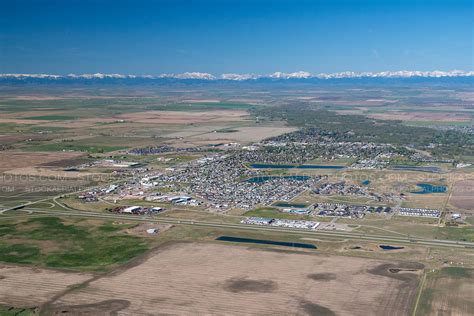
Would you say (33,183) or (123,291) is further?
(33,183)

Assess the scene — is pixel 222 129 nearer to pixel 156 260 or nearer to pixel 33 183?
pixel 33 183

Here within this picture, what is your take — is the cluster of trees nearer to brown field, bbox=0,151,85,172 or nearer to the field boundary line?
brown field, bbox=0,151,85,172

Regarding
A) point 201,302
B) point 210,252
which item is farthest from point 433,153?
point 201,302

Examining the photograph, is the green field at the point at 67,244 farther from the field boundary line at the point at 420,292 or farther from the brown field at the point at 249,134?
the brown field at the point at 249,134

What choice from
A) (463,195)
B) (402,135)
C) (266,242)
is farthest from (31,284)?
(402,135)

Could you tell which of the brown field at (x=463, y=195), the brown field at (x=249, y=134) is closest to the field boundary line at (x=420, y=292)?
the brown field at (x=463, y=195)

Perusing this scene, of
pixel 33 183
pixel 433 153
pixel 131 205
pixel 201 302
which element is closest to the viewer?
pixel 201 302
